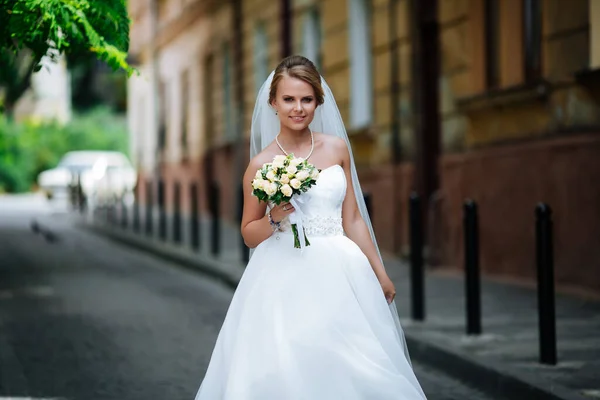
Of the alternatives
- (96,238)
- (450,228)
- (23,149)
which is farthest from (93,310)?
(23,149)

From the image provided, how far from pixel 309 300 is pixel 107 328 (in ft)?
18.0

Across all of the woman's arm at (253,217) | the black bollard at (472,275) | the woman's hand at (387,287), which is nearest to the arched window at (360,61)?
the black bollard at (472,275)

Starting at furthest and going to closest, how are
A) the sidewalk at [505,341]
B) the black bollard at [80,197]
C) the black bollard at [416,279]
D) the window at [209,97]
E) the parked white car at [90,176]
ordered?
1. the parked white car at [90,176]
2. the black bollard at [80,197]
3. the window at [209,97]
4. the black bollard at [416,279]
5. the sidewalk at [505,341]

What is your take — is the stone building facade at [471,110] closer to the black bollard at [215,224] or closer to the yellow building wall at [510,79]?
the yellow building wall at [510,79]

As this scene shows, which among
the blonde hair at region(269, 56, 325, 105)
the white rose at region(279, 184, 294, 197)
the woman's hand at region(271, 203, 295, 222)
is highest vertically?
the blonde hair at region(269, 56, 325, 105)

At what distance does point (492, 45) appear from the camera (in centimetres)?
1379

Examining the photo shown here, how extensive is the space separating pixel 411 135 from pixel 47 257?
5.90 metres

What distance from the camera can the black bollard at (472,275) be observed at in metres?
8.77

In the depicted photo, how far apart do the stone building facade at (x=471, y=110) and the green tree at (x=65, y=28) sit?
330 millimetres

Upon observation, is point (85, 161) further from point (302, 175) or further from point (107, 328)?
point (302, 175)

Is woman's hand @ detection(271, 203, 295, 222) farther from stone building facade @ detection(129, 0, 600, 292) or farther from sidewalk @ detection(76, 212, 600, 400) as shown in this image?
stone building facade @ detection(129, 0, 600, 292)

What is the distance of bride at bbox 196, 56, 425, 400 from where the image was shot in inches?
201

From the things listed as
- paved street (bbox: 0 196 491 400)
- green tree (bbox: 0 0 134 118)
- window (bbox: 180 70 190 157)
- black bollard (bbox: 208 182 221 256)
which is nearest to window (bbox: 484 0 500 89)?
paved street (bbox: 0 196 491 400)

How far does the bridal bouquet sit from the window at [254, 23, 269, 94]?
18.6m
